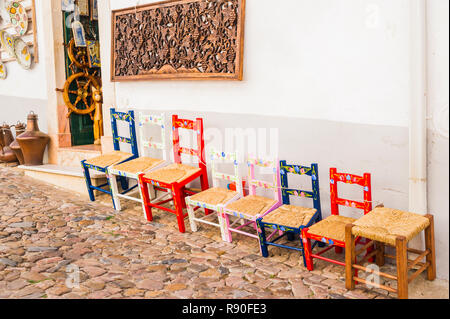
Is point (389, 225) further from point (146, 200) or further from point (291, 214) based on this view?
point (146, 200)

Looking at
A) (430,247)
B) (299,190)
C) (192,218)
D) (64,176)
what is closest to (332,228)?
(299,190)

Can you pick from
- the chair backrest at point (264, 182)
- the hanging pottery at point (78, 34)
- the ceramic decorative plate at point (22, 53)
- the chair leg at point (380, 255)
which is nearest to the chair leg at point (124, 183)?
the chair backrest at point (264, 182)

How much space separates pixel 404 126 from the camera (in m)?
3.50

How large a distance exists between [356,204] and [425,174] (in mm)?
542

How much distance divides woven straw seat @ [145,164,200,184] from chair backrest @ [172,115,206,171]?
4.2 inches

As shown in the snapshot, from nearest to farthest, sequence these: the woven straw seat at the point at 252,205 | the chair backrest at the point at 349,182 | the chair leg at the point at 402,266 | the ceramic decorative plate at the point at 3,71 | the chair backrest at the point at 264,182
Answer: the chair leg at the point at 402,266 < the chair backrest at the point at 349,182 < the woven straw seat at the point at 252,205 < the chair backrest at the point at 264,182 < the ceramic decorative plate at the point at 3,71

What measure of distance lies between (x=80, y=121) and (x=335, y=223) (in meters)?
4.73

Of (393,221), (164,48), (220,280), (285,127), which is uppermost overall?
(164,48)

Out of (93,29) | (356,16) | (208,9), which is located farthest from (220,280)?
(93,29)

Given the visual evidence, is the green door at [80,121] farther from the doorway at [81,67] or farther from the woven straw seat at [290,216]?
the woven straw seat at [290,216]

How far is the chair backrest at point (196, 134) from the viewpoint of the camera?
4.70m

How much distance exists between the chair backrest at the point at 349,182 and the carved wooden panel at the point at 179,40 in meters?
1.31

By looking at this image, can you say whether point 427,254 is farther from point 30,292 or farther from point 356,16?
point 30,292

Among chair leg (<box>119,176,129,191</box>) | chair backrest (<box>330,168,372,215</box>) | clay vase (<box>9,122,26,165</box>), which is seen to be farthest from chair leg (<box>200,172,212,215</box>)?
clay vase (<box>9,122,26,165</box>)
